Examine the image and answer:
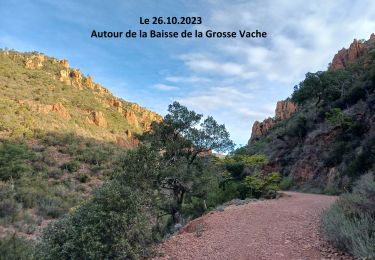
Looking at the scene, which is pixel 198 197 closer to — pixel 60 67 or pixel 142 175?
pixel 142 175

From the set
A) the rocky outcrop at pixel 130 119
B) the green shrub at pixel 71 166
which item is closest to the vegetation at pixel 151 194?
the green shrub at pixel 71 166

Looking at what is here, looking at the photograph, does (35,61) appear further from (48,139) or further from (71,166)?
(71,166)

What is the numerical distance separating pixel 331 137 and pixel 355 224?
2076cm

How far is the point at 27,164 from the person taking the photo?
29.1m

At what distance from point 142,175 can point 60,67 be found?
6536cm

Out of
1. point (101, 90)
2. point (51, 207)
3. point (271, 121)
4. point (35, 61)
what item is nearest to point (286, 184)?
point (51, 207)

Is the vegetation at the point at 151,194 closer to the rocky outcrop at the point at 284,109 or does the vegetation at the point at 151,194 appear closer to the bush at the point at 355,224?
the bush at the point at 355,224

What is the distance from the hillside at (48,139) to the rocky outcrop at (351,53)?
3443cm

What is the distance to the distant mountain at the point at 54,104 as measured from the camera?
38.1m

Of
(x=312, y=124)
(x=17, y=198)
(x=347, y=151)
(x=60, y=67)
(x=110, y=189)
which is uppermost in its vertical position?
(x=60, y=67)

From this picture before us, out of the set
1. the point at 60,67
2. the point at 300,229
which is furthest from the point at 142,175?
the point at 60,67

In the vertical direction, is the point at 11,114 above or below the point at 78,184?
above

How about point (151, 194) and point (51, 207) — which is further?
point (51, 207)

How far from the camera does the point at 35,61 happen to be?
208 ft
